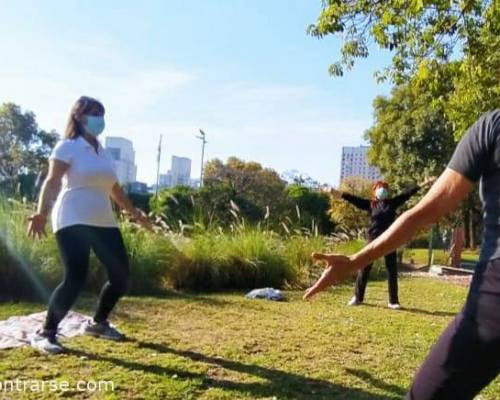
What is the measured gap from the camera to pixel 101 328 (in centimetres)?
454

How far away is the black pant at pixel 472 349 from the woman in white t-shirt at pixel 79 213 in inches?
112

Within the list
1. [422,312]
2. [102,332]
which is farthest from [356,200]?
[102,332]

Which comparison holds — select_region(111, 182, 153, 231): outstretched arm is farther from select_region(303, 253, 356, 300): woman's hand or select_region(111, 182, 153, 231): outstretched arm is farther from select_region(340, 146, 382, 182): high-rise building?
select_region(340, 146, 382, 182): high-rise building

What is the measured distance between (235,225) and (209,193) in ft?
34.6

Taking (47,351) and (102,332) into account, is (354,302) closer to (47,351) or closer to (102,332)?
(102,332)

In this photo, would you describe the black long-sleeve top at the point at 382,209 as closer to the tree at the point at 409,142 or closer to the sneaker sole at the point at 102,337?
the sneaker sole at the point at 102,337

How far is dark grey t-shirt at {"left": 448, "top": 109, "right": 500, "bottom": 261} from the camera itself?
1.76 meters

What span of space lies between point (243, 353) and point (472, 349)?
9.43 feet

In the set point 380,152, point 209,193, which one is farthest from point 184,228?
point 380,152

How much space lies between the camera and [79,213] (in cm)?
402

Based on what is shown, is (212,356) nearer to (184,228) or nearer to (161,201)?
(184,228)

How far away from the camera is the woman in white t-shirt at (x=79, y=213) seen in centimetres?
399

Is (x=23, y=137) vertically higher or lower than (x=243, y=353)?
higher

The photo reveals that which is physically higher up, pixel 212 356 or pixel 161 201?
pixel 161 201
